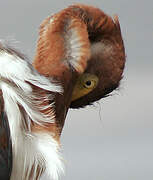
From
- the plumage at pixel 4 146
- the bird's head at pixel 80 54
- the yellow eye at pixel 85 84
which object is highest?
the bird's head at pixel 80 54

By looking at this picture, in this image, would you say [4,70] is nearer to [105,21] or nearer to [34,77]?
[34,77]

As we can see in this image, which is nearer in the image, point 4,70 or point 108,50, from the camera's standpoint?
point 4,70

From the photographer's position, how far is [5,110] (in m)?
0.98

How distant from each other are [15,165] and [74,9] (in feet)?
0.89

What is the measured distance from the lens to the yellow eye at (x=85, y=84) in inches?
44.2

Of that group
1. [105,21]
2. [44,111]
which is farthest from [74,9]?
[44,111]

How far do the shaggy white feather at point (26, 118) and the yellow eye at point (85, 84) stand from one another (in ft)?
0.29

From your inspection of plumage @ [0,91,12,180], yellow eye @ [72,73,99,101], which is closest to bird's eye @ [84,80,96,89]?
yellow eye @ [72,73,99,101]

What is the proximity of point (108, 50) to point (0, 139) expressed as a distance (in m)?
0.25

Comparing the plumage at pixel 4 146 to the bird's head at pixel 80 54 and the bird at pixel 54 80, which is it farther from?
the bird's head at pixel 80 54

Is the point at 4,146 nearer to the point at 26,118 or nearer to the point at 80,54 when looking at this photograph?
the point at 26,118

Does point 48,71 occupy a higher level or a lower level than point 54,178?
higher

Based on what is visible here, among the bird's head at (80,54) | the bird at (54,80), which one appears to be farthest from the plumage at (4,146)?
the bird's head at (80,54)

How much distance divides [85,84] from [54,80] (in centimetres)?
9
